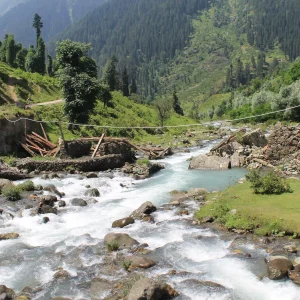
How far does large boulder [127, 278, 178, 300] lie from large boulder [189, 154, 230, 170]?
23.1 m

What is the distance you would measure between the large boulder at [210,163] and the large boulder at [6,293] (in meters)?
24.7

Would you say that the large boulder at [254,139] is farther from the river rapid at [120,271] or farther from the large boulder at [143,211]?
the large boulder at [143,211]

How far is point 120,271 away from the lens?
1461 cm

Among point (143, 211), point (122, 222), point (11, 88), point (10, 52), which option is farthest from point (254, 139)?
point (10, 52)

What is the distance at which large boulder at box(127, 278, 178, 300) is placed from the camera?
1203 centimetres

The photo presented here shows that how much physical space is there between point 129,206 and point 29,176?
37.3 ft

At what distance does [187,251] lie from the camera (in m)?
16.5

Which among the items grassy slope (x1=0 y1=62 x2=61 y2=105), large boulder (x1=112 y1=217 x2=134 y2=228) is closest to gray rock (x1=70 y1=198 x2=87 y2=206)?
large boulder (x1=112 y1=217 x2=134 y2=228)

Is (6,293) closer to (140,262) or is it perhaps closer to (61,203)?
(140,262)

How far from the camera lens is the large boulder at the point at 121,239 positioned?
17.0 m

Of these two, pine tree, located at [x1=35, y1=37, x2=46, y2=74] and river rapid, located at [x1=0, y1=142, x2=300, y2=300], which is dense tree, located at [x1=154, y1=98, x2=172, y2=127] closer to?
pine tree, located at [x1=35, y1=37, x2=46, y2=74]

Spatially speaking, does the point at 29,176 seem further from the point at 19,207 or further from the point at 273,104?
the point at 273,104

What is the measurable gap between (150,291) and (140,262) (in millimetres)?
2851

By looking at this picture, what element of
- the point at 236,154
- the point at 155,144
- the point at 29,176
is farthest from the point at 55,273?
the point at 155,144
